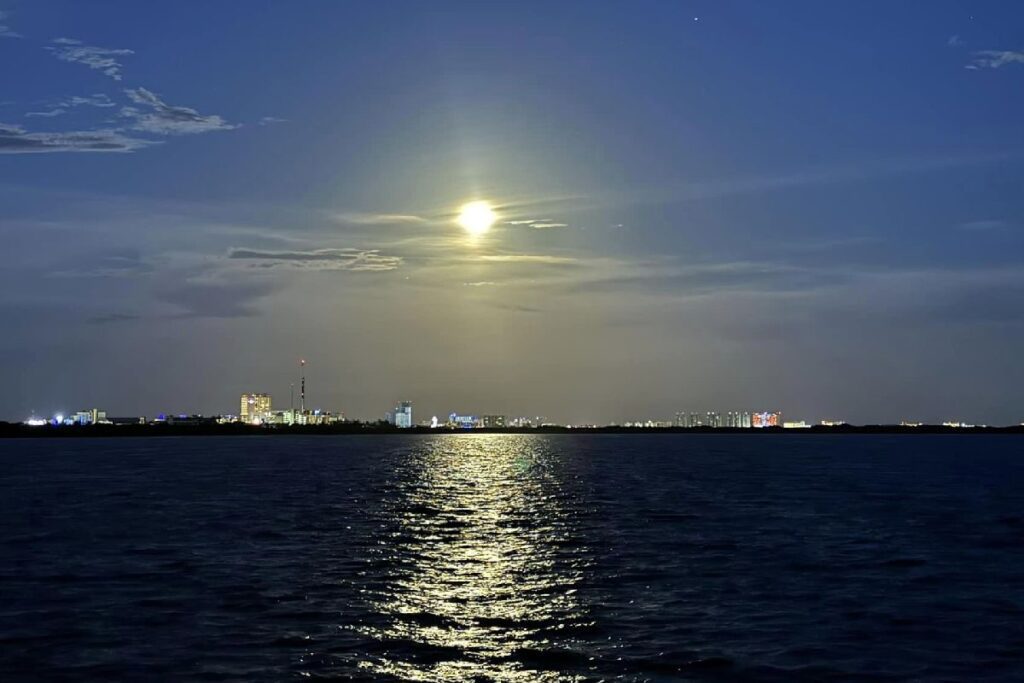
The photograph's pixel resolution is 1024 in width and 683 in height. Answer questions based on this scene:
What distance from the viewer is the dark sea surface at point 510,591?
29.5m

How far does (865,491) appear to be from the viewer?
335 ft

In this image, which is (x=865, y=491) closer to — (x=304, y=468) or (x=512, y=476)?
(x=512, y=476)

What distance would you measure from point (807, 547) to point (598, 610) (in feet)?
74.8

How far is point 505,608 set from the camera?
37656 millimetres

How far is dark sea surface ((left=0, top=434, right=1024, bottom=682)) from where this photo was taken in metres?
29.5

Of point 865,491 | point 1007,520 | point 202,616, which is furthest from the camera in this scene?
point 865,491

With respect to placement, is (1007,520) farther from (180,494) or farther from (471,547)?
(180,494)

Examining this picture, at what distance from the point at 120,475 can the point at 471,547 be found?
9017 centimetres

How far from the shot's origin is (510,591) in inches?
1631

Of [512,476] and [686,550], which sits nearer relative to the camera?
[686,550]

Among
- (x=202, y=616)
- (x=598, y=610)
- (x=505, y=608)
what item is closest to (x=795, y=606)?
(x=598, y=610)

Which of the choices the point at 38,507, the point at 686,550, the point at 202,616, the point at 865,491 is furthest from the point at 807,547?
the point at 38,507

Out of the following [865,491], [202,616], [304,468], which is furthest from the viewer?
[304,468]

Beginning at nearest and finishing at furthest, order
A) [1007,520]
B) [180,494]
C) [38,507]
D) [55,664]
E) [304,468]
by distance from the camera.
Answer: [55,664], [1007,520], [38,507], [180,494], [304,468]
